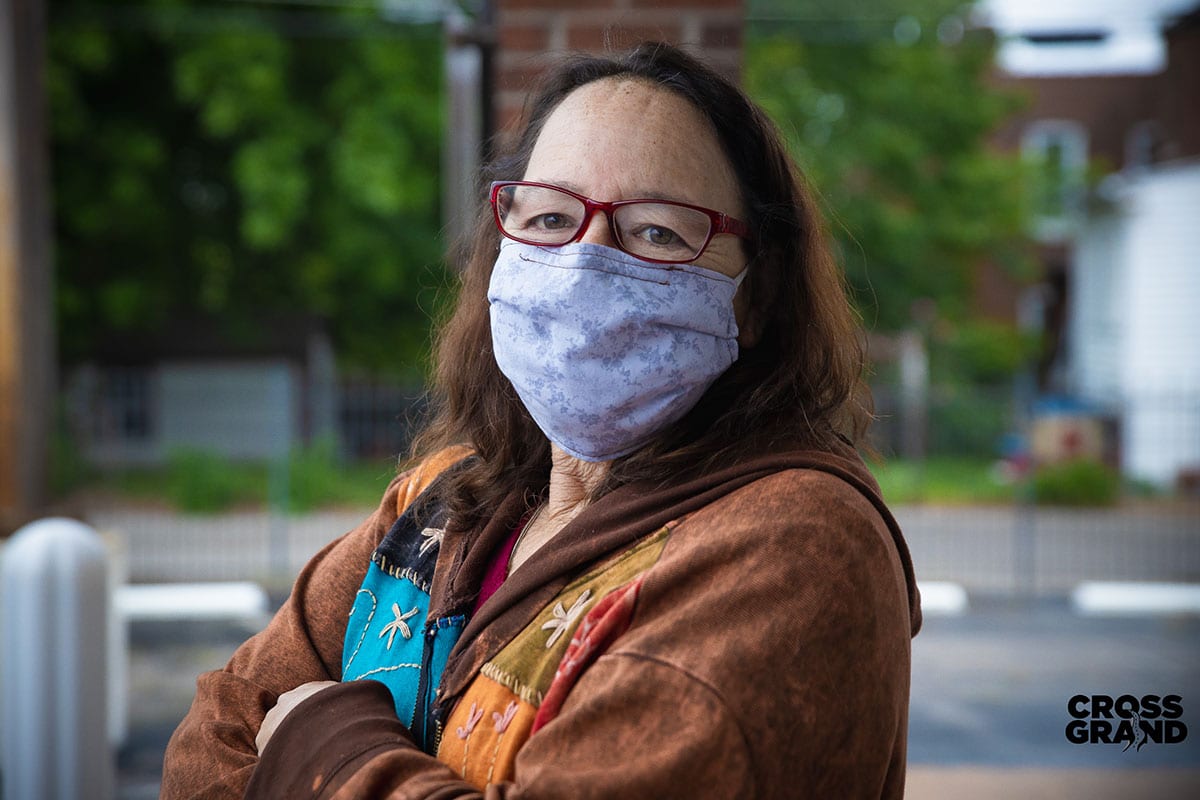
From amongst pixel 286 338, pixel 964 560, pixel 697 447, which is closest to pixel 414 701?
pixel 697 447

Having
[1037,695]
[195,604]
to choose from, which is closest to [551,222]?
[1037,695]

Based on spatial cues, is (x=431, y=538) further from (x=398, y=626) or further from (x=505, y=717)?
(x=505, y=717)

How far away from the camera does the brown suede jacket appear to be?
1348mm

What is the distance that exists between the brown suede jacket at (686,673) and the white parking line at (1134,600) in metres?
8.66

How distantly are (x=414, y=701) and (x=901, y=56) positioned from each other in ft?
57.3

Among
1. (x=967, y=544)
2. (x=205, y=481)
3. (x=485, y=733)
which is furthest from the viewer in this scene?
(x=205, y=481)

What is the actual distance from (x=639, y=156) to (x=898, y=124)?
56.3ft

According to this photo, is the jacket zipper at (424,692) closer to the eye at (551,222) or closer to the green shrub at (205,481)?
the eye at (551,222)

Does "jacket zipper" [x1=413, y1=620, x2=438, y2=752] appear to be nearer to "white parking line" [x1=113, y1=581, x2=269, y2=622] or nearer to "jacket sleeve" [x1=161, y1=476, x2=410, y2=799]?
"jacket sleeve" [x1=161, y1=476, x2=410, y2=799]

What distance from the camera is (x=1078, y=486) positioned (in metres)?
14.4

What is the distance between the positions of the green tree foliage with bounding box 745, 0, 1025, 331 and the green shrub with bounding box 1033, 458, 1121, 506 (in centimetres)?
357

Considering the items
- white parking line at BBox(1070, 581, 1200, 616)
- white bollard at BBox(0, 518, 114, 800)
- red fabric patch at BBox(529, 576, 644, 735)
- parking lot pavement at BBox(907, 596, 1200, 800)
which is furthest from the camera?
white parking line at BBox(1070, 581, 1200, 616)

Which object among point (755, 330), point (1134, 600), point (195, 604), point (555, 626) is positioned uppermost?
point (755, 330)

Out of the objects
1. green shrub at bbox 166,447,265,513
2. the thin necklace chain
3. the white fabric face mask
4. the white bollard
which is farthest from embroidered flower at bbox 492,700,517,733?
green shrub at bbox 166,447,265,513
